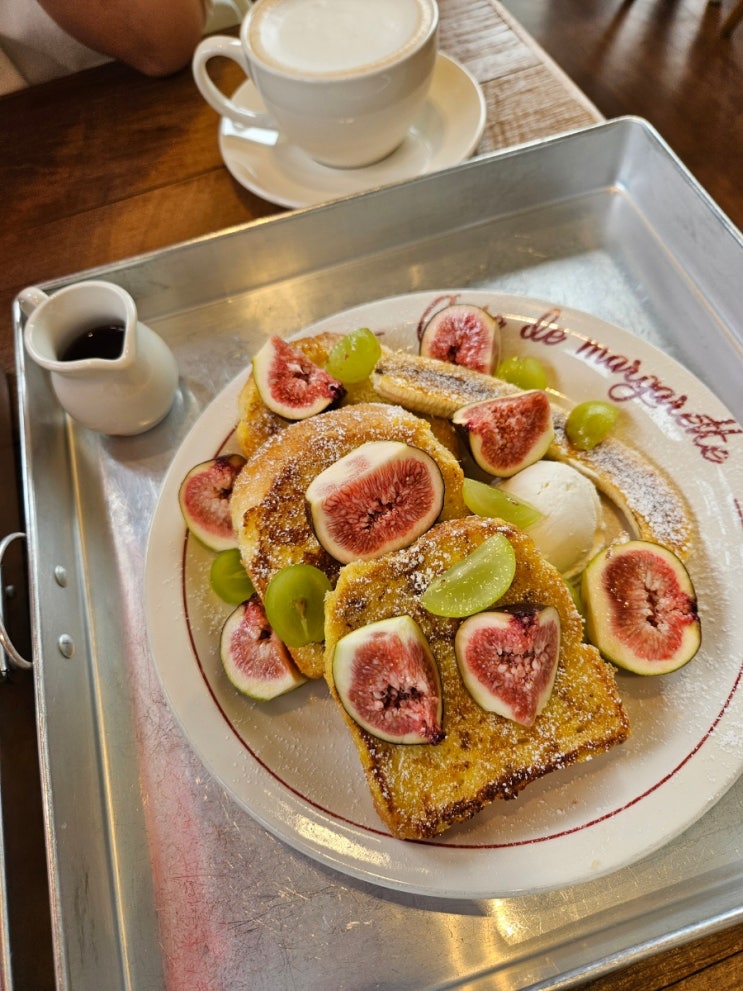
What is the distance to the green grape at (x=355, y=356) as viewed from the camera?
180cm

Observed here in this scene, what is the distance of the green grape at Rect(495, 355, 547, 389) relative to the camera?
6.15ft

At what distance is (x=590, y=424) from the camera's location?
175 centimetres

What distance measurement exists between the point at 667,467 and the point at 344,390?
88 cm

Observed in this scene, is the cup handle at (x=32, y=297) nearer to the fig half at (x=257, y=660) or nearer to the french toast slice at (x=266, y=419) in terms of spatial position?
the french toast slice at (x=266, y=419)

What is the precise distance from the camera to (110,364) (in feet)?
6.01

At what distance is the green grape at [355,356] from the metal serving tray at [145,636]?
57 centimetres

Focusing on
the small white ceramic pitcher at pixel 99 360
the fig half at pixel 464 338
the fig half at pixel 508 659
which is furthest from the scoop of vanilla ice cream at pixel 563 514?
the small white ceramic pitcher at pixel 99 360

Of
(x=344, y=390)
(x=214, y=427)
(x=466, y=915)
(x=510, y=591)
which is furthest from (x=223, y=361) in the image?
(x=466, y=915)

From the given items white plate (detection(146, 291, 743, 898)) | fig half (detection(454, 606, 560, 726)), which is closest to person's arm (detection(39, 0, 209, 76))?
white plate (detection(146, 291, 743, 898))

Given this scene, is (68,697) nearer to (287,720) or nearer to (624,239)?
(287,720)

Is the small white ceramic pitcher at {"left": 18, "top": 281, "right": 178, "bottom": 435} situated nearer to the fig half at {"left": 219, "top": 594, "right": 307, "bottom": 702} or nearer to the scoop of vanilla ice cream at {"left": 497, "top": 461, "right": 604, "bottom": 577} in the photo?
the fig half at {"left": 219, "top": 594, "right": 307, "bottom": 702}

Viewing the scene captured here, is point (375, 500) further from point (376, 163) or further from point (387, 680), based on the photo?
point (376, 163)

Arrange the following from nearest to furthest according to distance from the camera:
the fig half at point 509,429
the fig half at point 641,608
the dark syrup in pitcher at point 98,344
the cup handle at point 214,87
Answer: the fig half at point 641,608 → the fig half at point 509,429 → the dark syrup in pitcher at point 98,344 → the cup handle at point 214,87

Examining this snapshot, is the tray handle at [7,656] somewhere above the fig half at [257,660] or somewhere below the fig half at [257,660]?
below
